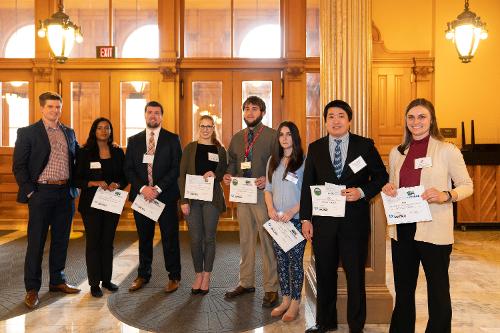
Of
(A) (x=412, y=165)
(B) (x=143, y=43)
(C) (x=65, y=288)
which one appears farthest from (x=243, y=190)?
(B) (x=143, y=43)

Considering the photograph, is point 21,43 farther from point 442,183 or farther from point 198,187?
point 442,183

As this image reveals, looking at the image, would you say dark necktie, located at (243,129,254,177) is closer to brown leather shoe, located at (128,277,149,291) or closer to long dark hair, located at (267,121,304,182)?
long dark hair, located at (267,121,304,182)

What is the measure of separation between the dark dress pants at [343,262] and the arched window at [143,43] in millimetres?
6202

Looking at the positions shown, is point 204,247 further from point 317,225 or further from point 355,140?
point 355,140

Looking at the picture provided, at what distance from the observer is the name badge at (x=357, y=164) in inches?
123

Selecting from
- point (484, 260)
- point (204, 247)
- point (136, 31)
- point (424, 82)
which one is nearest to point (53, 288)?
point (204, 247)

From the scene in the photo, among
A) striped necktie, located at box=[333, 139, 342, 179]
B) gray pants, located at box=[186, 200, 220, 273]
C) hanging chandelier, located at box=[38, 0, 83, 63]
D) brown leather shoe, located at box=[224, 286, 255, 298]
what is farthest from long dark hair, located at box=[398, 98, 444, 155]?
hanging chandelier, located at box=[38, 0, 83, 63]

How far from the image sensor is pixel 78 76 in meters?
8.52

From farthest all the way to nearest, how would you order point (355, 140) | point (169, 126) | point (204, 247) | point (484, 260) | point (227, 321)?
point (169, 126), point (484, 260), point (204, 247), point (227, 321), point (355, 140)

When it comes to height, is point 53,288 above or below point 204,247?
below

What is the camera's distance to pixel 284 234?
11.8 feet

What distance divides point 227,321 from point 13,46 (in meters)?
7.13

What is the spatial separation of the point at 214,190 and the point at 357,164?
1552 mm

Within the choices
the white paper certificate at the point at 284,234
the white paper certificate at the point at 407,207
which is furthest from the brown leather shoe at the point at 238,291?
the white paper certificate at the point at 407,207
